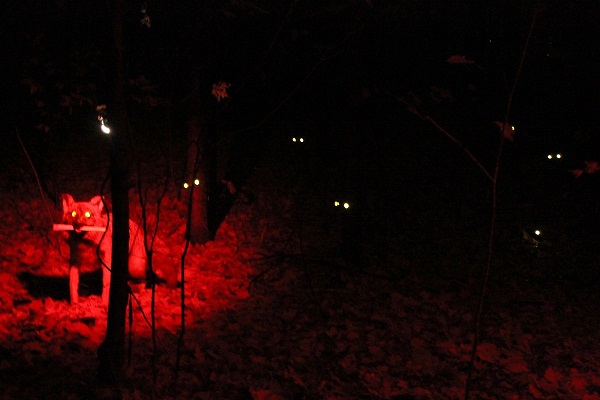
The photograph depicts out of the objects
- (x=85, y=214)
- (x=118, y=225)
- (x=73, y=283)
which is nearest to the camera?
(x=118, y=225)

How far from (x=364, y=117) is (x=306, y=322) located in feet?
11.4

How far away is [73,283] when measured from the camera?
664 centimetres

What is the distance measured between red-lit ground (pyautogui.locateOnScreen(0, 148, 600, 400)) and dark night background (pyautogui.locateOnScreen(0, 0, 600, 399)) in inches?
8.3

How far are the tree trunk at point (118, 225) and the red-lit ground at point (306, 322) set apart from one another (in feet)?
0.93

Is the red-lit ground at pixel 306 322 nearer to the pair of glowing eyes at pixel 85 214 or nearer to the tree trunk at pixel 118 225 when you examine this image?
the tree trunk at pixel 118 225

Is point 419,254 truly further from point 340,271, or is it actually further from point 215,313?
point 215,313

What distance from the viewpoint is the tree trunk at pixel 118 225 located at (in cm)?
432

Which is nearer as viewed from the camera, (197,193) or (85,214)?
(85,214)

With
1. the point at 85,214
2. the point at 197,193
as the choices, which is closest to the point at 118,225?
the point at 85,214

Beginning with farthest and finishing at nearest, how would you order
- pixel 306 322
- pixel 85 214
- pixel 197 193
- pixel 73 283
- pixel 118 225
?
pixel 197 193
pixel 306 322
pixel 73 283
pixel 85 214
pixel 118 225

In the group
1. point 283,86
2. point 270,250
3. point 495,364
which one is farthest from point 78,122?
point 495,364

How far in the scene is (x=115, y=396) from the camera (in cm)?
461

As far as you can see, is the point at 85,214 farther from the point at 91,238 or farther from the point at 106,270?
the point at 106,270

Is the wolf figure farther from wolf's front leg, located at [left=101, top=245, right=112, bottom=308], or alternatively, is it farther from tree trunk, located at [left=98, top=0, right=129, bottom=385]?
tree trunk, located at [left=98, top=0, right=129, bottom=385]
